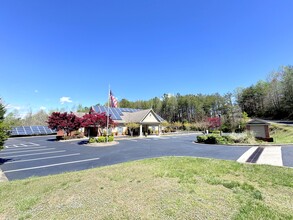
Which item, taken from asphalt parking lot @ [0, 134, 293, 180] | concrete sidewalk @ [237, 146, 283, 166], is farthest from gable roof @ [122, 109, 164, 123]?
concrete sidewalk @ [237, 146, 283, 166]

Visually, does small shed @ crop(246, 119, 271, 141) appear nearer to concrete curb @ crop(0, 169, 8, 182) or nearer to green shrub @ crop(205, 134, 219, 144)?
green shrub @ crop(205, 134, 219, 144)

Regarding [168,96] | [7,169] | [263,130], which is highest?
[168,96]

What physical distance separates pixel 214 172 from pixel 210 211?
9.89 ft

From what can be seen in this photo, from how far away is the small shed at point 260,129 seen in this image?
16.3 meters

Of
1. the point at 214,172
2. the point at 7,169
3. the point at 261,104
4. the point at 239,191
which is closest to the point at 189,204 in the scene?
the point at 239,191

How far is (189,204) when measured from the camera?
3.71m

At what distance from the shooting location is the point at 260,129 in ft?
55.2

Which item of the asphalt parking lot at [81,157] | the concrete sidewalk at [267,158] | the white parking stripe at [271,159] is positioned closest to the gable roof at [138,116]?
the asphalt parking lot at [81,157]

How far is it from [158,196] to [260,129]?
16.9 meters

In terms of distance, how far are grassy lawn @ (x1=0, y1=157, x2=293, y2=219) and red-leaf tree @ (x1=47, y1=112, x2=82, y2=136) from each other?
699 inches

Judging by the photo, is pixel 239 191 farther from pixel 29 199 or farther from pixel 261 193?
pixel 29 199

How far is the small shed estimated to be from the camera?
16.3 meters

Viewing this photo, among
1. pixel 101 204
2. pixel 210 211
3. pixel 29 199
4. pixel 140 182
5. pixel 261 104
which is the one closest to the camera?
pixel 210 211

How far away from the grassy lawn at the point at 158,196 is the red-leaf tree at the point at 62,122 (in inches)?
699
